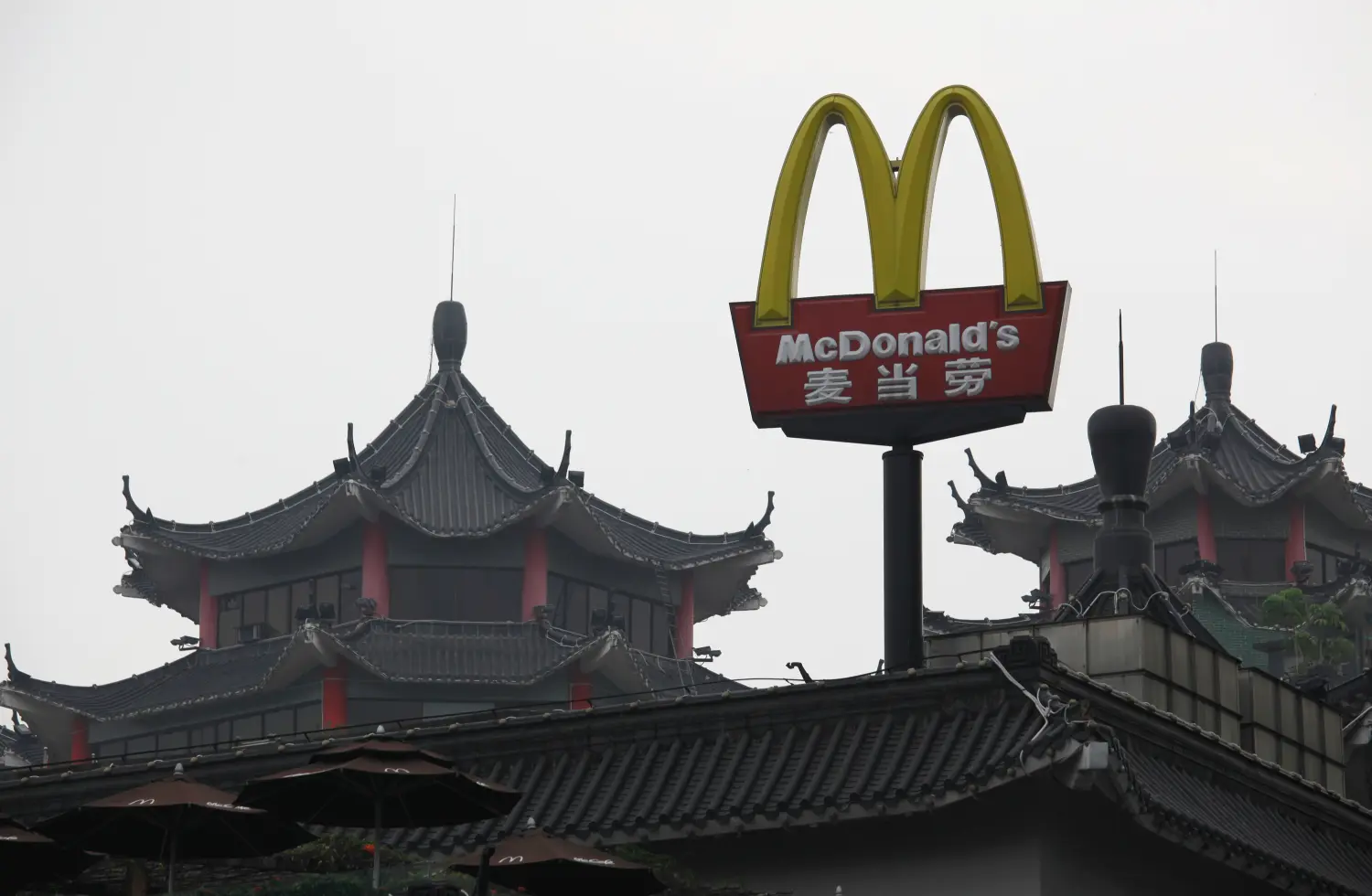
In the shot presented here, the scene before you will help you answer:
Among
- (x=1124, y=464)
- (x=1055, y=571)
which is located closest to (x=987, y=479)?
(x=1055, y=571)

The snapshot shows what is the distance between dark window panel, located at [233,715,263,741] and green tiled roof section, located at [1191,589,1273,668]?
973 inches

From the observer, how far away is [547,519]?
211 ft

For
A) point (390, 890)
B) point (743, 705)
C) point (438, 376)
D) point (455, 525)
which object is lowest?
point (390, 890)

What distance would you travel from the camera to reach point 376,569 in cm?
6419

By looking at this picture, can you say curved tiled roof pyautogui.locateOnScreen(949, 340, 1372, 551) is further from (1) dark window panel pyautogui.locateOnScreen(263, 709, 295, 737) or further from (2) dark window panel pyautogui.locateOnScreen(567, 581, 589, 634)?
(1) dark window panel pyautogui.locateOnScreen(263, 709, 295, 737)

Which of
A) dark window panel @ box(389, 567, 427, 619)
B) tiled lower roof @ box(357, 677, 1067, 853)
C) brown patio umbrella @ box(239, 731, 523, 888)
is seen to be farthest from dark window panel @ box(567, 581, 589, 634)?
brown patio umbrella @ box(239, 731, 523, 888)

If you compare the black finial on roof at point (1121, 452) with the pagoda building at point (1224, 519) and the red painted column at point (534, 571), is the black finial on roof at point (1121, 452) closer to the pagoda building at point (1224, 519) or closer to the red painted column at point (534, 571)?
the red painted column at point (534, 571)

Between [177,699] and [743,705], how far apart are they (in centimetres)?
3714

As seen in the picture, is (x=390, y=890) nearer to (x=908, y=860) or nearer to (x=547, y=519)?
(x=908, y=860)

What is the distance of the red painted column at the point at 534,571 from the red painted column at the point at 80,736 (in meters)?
11.6

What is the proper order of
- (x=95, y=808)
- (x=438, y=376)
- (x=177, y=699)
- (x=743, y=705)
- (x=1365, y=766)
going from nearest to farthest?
(x=95, y=808), (x=743, y=705), (x=1365, y=766), (x=177, y=699), (x=438, y=376)

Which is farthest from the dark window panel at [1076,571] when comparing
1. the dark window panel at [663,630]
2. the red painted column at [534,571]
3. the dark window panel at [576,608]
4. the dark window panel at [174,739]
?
the dark window panel at [174,739]

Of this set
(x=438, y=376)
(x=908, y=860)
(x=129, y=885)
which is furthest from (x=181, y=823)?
(x=438, y=376)

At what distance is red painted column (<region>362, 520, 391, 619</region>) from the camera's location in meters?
63.8
